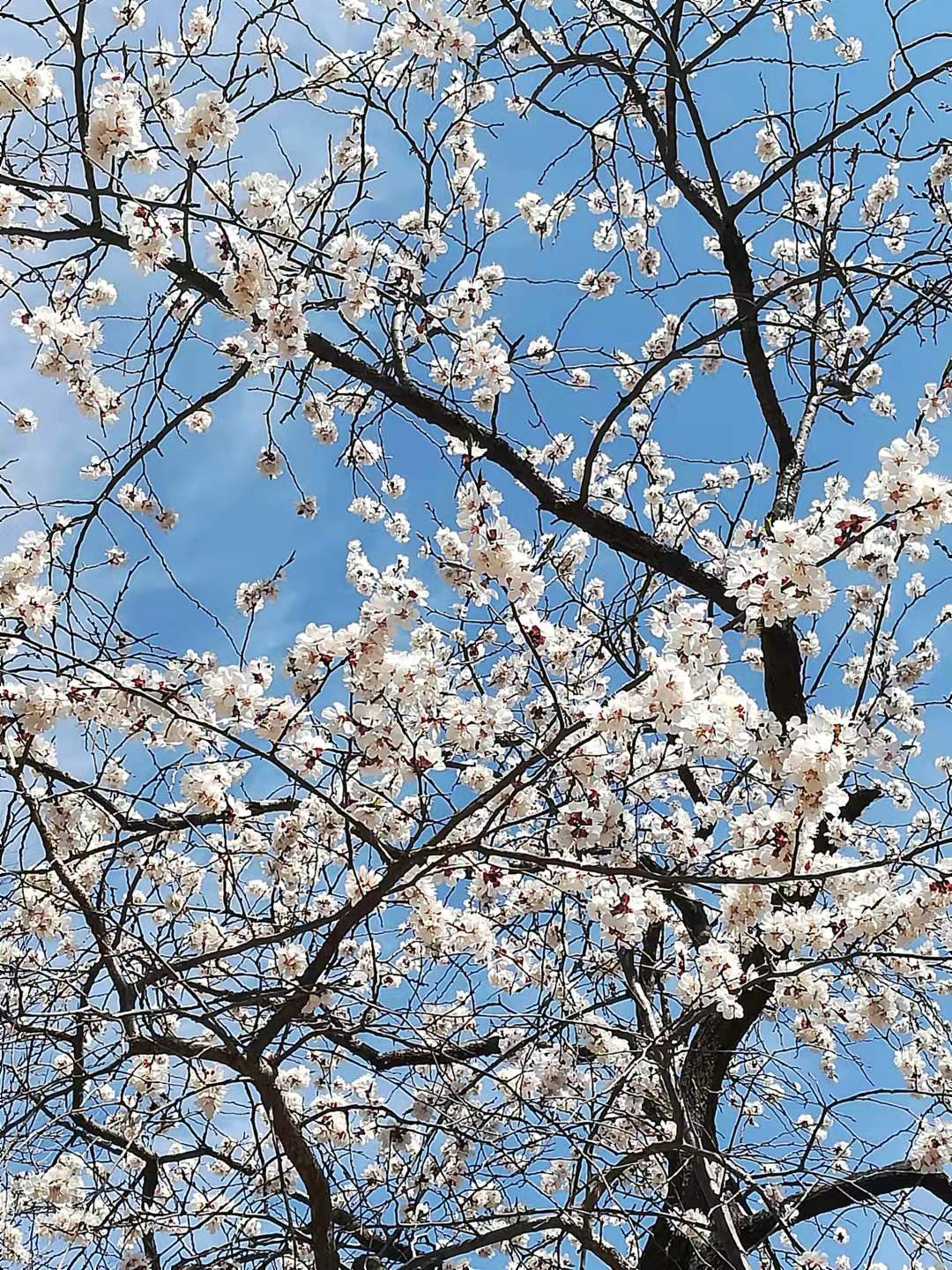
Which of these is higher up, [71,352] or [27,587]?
[71,352]

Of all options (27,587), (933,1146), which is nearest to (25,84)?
(27,587)

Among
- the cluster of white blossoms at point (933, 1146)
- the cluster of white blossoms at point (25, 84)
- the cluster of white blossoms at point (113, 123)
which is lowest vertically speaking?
the cluster of white blossoms at point (933, 1146)

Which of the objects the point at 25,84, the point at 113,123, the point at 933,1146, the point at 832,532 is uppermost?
the point at 25,84

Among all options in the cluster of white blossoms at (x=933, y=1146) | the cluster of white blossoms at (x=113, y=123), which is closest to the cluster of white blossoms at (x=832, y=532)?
the cluster of white blossoms at (x=113, y=123)

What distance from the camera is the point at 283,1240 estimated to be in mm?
3492

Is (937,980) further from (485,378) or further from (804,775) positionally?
(485,378)

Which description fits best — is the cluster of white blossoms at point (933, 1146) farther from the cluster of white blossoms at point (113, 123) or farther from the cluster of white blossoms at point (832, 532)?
the cluster of white blossoms at point (113, 123)

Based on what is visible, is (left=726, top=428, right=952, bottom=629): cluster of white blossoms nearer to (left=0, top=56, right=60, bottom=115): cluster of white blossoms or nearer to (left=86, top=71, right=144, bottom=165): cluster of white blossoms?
(left=86, top=71, right=144, bottom=165): cluster of white blossoms

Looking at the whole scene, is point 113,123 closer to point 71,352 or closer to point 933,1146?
point 71,352

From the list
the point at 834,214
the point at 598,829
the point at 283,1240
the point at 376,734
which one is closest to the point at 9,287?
the point at 376,734

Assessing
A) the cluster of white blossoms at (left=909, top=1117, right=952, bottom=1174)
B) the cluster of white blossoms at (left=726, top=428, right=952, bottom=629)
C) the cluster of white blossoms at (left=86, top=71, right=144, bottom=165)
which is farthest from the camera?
the cluster of white blossoms at (left=909, top=1117, right=952, bottom=1174)

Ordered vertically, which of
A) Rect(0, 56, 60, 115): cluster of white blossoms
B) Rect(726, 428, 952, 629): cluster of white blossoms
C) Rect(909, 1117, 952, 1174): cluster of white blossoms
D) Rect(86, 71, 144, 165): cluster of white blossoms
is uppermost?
Rect(0, 56, 60, 115): cluster of white blossoms

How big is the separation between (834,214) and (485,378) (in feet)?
9.95

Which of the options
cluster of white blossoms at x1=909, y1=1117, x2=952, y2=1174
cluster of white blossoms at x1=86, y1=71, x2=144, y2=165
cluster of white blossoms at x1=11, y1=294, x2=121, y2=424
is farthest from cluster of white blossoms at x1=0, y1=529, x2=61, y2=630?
cluster of white blossoms at x1=909, y1=1117, x2=952, y2=1174
